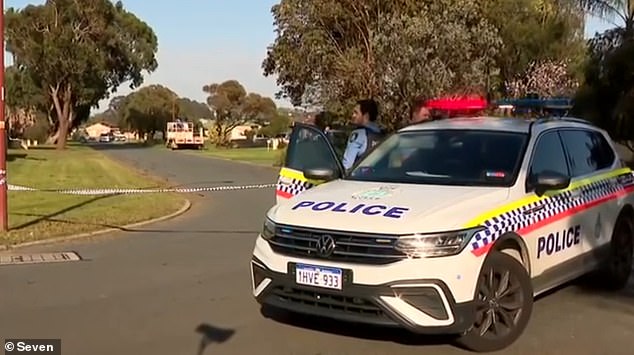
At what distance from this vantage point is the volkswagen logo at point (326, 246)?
18.6ft

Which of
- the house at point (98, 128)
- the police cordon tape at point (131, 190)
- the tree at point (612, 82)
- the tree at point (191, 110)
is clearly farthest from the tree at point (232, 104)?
the house at point (98, 128)

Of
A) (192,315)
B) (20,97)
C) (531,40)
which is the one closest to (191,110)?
(20,97)

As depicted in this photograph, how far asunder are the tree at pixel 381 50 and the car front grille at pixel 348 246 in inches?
803

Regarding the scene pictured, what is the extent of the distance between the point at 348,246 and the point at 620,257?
149 inches

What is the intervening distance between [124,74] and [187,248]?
59.3m

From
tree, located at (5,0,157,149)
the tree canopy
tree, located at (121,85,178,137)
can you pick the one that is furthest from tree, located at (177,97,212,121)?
the tree canopy

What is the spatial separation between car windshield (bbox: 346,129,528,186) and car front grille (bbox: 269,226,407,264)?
1.13 m

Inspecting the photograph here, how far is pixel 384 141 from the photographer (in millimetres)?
7590

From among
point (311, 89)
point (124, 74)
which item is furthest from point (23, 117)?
point (311, 89)

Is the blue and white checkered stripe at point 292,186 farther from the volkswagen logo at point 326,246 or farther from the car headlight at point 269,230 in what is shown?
the volkswagen logo at point 326,246

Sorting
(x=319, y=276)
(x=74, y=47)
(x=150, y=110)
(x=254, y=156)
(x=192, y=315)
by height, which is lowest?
(x=254, y=156)

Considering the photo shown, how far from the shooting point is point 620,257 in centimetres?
820

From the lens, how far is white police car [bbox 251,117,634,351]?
553cm

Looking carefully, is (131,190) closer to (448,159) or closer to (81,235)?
(81,235)
